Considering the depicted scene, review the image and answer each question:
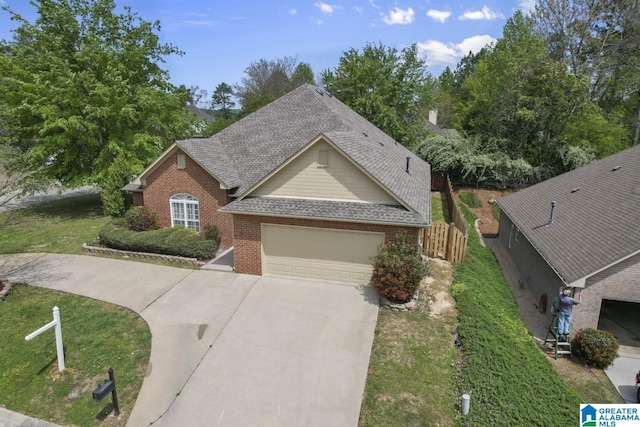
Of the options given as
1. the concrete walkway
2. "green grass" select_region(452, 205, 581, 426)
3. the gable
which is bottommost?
the concrete walkway

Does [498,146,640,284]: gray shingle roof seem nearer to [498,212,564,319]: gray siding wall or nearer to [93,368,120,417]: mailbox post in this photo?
[498,212,564,319]: gray siding wall

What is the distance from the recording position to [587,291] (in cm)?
1088

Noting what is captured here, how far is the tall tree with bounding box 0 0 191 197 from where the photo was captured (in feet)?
70.6

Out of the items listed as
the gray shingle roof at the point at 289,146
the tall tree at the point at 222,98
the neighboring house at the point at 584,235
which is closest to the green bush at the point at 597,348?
the neighboring house at the point at 584,235

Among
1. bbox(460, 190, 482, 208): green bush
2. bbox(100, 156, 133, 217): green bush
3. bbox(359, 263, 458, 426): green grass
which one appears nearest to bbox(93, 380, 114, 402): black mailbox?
bbox(359, 263, 458, 426): green grass

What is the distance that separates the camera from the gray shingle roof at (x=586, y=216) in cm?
1105

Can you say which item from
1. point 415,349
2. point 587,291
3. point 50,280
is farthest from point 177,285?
point 587,291

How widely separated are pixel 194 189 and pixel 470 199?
67.4 feet

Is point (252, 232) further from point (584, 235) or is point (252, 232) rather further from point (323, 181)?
point (584, 235)

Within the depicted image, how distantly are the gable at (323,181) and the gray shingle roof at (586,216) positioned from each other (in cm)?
579

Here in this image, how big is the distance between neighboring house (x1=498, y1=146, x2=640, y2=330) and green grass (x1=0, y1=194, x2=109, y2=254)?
1882cm

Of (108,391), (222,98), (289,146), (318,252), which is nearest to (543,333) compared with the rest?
(318,252)

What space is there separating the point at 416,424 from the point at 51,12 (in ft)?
92.2

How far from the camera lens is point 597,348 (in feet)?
33.7
